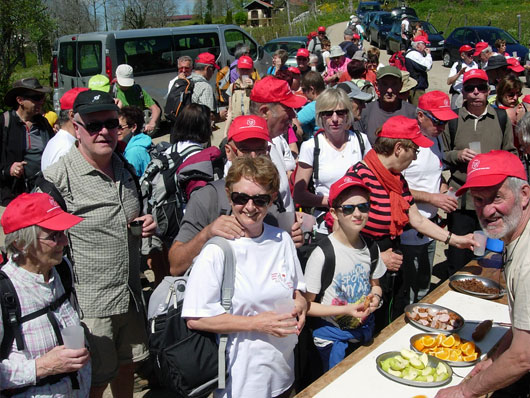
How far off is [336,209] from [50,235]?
1.56 meters

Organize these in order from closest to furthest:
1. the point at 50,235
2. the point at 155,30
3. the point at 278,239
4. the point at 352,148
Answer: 1. the point at 50,235
2. the point at 278,239
3. the point at 352,148
4. the point at 155,30

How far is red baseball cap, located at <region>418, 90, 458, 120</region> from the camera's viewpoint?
4320mm

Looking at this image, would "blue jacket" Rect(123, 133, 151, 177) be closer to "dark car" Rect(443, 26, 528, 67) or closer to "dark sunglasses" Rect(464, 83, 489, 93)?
"dark sunglasses" Rect(464, 83, 489, 93)

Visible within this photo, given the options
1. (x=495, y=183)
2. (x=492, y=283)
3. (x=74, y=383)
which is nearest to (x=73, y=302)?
(x=74, y=383)

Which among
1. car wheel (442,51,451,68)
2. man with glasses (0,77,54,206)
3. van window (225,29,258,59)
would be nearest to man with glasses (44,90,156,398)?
man with glasses (0,77,54,206)

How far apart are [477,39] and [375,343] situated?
19.2 m

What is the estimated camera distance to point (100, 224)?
297 cm

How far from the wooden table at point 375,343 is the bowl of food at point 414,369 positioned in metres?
0.14

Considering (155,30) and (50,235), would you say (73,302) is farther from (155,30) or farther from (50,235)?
(155,30)

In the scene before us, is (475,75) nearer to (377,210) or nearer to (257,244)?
(377,210)

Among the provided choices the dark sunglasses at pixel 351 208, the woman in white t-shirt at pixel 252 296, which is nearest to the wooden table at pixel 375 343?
the woman in white t-shirt at pixel 252 296

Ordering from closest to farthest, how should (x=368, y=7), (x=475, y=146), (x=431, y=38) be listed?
1. (x=475, y=146)
2. (x=431, y=38)
3. (x=368, y=7)

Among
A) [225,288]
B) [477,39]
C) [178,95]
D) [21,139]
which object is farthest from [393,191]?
[477,39]

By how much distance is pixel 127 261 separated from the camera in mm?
3113
